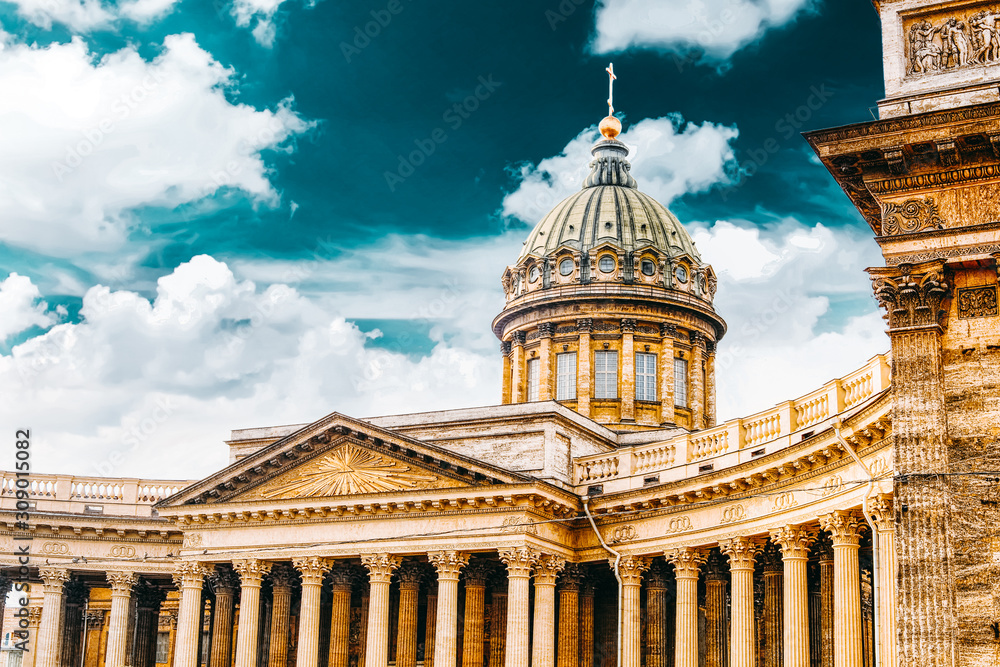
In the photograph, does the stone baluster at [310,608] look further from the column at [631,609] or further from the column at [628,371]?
the column at [628,371]

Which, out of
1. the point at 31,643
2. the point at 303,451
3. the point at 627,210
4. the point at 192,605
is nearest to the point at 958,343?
the point at 303,451

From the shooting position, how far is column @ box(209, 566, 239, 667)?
156ft

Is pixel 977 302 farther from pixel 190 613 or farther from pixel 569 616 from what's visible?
pixel 190 613

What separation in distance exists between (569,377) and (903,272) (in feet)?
124

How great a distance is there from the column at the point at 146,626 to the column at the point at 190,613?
7.44 m

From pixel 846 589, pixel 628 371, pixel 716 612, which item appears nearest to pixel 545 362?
pixel 628 371

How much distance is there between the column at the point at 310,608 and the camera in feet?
144

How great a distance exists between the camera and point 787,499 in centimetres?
3397

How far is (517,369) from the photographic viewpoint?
196 ft

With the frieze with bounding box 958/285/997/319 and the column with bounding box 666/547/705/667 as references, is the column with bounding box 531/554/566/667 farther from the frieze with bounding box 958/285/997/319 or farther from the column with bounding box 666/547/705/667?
the frieze with bounding box 958/285/997/319

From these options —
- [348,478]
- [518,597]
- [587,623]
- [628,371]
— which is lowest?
[587,623]

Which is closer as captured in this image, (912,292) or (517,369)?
(912,292)

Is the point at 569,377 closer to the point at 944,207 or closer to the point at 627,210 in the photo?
the point at 627,210

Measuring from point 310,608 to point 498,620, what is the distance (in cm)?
659
